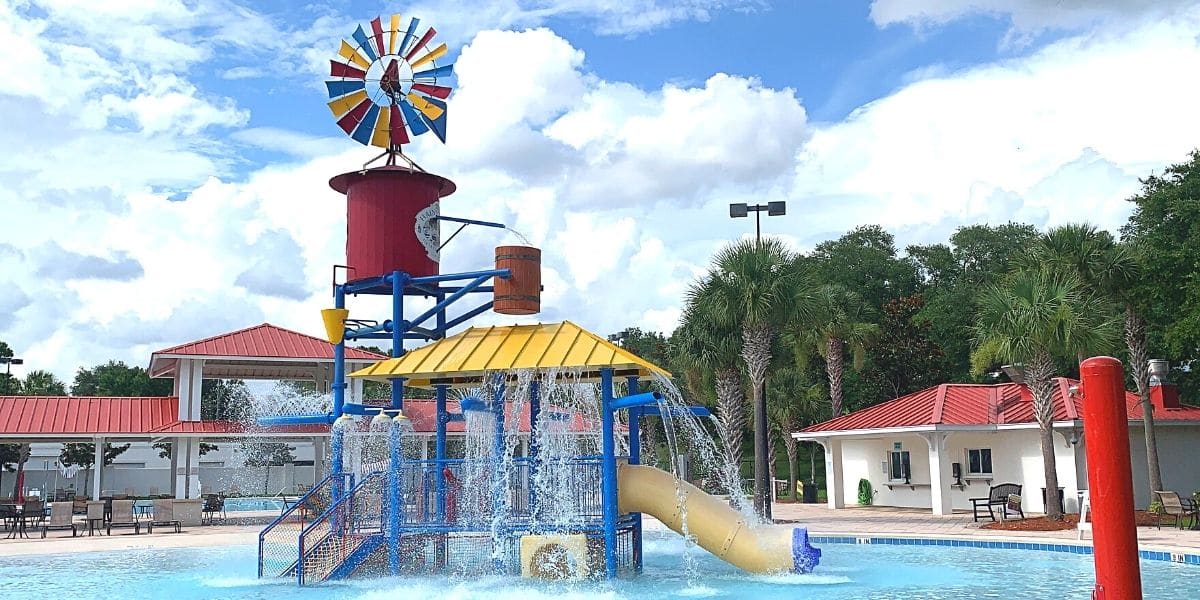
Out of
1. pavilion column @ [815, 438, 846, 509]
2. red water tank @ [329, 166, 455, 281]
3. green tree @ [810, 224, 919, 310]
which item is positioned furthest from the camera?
green tree @ [810, 224, 919, 310]

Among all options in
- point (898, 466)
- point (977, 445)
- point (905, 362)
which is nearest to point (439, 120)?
point (977, 445)

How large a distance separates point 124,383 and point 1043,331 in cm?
6112

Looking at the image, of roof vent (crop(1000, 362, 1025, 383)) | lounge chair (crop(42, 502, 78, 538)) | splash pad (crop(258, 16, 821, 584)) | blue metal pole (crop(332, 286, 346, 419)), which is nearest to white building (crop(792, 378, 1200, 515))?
roof vent (crop(1000, 362, 1025, 383))

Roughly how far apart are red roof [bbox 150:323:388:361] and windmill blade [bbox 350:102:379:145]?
1339 cm

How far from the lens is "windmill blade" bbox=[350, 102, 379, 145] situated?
1956 cm

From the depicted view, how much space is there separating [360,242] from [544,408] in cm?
554

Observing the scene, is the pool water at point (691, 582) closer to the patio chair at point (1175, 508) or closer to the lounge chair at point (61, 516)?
the patio chair at point (1175, 508)

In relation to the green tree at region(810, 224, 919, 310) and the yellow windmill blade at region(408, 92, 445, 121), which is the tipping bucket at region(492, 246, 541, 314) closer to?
the yellow windmill blade at region(408, 92, 445, 121)

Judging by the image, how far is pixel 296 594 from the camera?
14.8 metres

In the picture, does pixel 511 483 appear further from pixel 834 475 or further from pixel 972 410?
pixel 834 475

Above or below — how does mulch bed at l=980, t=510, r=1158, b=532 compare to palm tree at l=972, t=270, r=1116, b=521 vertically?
below

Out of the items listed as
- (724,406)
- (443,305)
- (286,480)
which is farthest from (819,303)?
(286,480)

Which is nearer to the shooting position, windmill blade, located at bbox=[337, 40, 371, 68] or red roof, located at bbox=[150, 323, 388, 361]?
windmill blade, located at bbox=[337, 40, 371, 68]

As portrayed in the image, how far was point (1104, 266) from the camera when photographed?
24.6 meters
